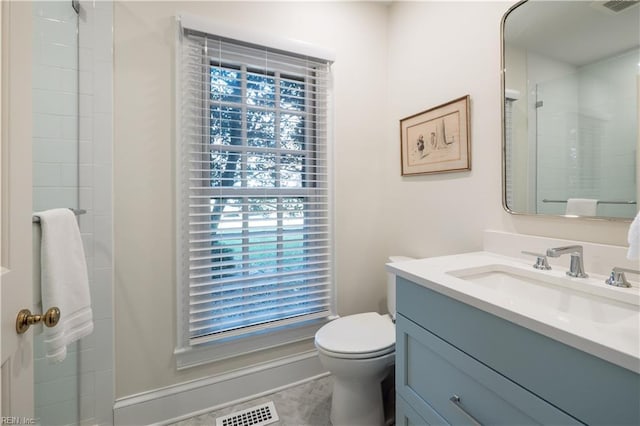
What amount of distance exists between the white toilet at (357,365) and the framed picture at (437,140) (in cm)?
94

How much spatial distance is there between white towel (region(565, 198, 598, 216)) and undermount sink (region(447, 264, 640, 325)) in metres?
0.27

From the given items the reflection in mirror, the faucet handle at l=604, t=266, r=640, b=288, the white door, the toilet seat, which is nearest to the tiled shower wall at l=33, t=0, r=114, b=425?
the white door

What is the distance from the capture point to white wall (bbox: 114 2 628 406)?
132 cm

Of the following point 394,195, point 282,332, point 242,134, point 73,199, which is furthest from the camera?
point 394,195

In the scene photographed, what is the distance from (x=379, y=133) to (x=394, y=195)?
1.51 ft

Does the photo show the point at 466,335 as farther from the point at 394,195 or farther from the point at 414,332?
the point at 394,195

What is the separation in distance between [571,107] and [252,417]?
79.1 inches

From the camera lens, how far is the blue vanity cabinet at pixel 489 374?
1.73 ft

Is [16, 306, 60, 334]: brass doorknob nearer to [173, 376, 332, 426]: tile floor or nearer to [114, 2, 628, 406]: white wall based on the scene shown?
[114, 2, 628, 406]: white wall

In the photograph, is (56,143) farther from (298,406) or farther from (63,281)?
(298,406)

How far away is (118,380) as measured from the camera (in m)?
1.36

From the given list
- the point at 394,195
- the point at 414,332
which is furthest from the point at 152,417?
the point at 394,195

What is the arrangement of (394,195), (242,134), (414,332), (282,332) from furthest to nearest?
(394,195), (282,332), (242,134), (414,332)

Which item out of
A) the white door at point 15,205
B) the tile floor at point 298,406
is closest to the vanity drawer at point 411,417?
the tile floor at point 298,406
